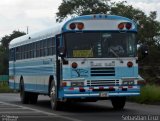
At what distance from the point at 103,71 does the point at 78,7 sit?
62.0m

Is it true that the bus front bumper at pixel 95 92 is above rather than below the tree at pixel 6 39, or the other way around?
below

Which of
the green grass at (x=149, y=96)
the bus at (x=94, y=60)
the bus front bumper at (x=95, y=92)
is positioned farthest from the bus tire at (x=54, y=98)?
the green grass at (x=149, y=96)

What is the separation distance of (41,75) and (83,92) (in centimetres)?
399

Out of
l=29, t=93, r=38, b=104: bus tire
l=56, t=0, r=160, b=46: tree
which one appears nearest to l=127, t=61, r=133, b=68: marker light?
l=29, t=93, r=38, b=104: bus tire

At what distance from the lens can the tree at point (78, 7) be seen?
79.9 metres

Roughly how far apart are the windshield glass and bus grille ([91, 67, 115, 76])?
436mm

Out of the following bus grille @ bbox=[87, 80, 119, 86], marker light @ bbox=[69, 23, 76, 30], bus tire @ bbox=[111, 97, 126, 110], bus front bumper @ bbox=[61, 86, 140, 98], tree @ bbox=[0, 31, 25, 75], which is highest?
tree @ bbox=[0, 31, 25, 75]

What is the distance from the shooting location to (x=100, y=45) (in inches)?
774

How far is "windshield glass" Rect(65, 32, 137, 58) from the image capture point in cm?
1948

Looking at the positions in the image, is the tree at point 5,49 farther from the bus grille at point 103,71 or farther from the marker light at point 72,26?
the bus grille at point 103,71

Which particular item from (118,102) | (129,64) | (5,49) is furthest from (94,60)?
(5,49)

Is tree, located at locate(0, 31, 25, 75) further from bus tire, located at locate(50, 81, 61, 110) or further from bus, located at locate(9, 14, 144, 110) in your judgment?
bus, located at locate(9, 14, 144, 110)

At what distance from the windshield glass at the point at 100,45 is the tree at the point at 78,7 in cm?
5981

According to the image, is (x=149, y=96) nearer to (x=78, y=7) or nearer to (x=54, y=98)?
(x=54, y=98)
